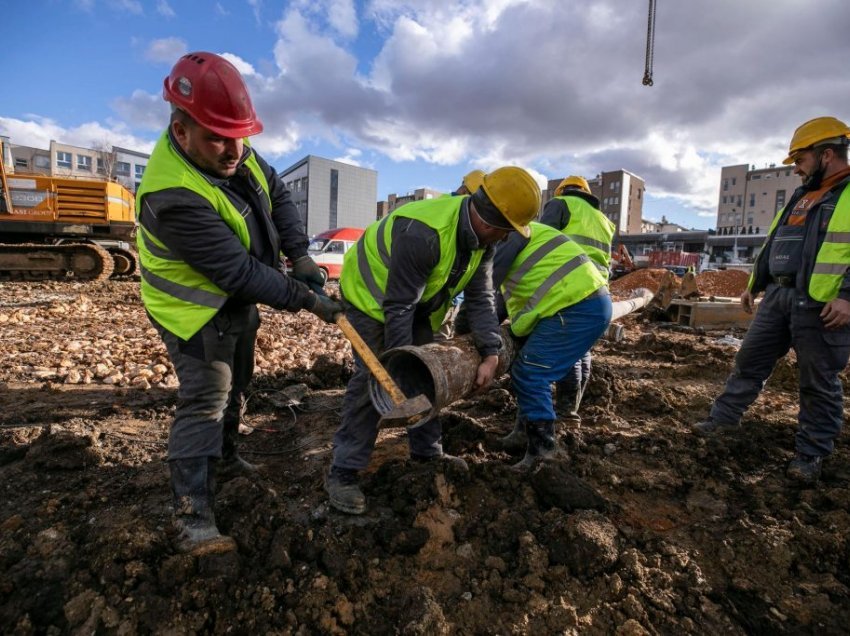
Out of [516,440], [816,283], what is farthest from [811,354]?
[516,440]

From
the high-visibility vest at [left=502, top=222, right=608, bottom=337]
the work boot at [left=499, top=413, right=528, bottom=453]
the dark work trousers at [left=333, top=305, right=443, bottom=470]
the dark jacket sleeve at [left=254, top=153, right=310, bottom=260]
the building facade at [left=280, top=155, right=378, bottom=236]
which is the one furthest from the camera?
the building facade at [left=280, top=155, right=378, bottom=236]

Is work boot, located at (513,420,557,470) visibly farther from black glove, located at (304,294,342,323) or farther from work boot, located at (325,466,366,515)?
black glove, located at (304,294,342,323)

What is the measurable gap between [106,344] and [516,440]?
16.2ft

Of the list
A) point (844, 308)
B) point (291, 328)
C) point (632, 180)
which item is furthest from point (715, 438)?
point (632, 180)

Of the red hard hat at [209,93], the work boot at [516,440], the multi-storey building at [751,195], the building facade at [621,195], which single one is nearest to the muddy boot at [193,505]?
the red hard hat at [209,93]

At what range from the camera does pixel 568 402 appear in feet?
14.0

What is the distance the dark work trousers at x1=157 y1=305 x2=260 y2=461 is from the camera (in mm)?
2297

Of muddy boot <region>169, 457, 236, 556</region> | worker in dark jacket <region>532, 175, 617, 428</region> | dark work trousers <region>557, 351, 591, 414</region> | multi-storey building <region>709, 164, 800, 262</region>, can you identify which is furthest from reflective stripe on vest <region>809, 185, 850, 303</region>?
multi-storey building <region>709, 164, 800, 262</region>

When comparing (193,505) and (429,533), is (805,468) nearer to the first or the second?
(429,533)

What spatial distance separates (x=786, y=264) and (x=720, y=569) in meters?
2.20

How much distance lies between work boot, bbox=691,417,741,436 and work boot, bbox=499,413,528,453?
140 cm

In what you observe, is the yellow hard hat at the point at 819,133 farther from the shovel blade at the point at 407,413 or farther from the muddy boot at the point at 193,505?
the muddy boot at the point at 193,505

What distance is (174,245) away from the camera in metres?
2.13

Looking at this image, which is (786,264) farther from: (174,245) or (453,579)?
(174,245)
